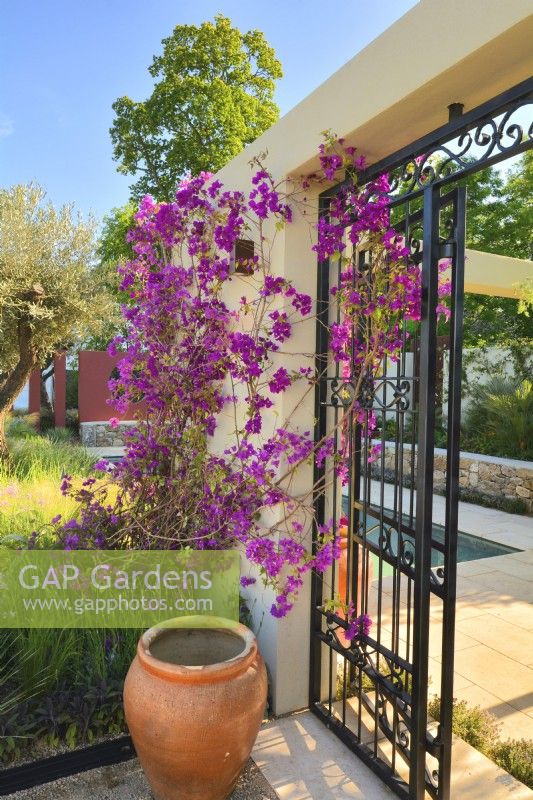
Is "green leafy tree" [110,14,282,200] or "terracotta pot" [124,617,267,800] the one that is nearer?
"terracotta pot" [124,617,267,800]

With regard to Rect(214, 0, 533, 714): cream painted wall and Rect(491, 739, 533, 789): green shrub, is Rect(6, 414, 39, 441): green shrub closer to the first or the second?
Rect(214, 0, 533, 714): cream painted wall

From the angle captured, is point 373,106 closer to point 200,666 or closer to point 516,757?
point 200,666

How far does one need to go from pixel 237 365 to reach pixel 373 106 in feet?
4.93

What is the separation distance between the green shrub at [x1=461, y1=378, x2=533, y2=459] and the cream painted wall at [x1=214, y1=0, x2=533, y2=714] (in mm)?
7023

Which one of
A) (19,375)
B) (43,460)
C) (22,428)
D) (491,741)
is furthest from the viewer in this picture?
(22,428)

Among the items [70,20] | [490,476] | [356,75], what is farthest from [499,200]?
[356,75]

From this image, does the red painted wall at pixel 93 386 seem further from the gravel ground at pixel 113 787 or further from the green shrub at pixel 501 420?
the gravel ground at pixel 113 787

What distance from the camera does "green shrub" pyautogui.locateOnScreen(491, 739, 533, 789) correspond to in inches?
101

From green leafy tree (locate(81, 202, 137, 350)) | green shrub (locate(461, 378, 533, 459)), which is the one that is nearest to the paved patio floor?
green shrub (locate(461, 378, 533, 459))

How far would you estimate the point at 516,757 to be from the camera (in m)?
2.65

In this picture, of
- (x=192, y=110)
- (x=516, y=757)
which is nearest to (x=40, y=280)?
(x=516, y=757)

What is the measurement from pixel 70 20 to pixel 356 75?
804cm

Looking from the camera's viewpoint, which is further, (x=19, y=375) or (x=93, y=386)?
(x=93, y=386)

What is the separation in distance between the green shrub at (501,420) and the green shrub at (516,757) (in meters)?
6.94
